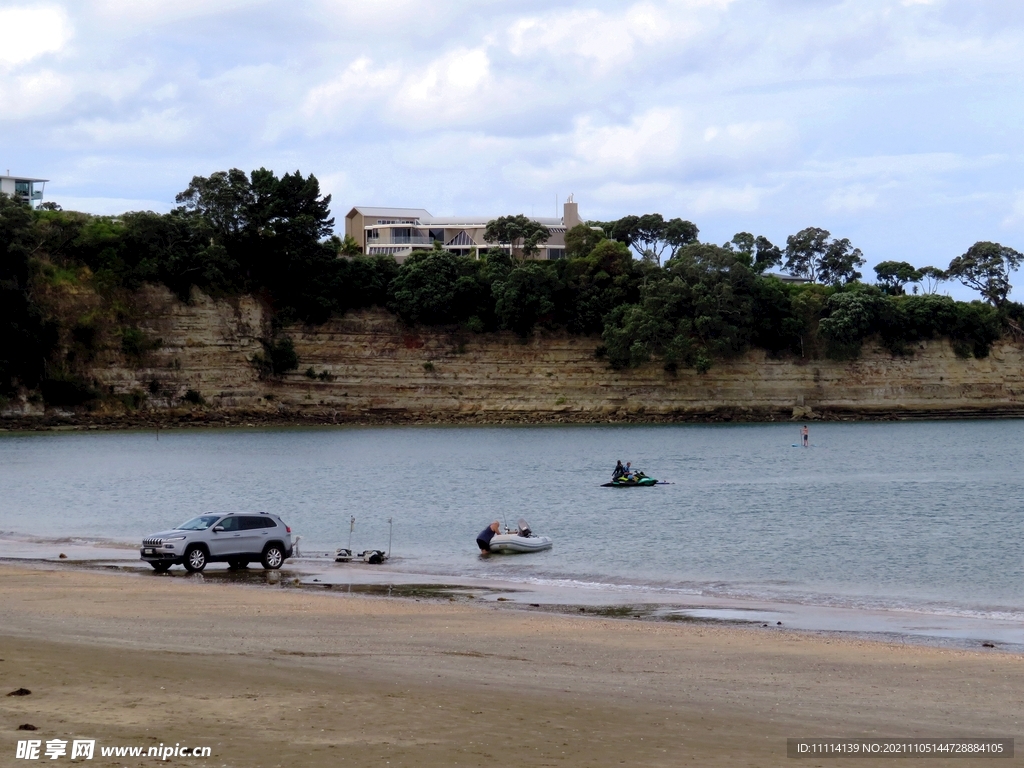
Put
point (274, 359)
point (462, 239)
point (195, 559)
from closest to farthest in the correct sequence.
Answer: point (195, 559) < point (274, 359) < point (462, 239)

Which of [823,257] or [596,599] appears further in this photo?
[823,257]

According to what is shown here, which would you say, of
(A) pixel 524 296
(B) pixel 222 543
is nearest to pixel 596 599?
(B) pixel 222 543

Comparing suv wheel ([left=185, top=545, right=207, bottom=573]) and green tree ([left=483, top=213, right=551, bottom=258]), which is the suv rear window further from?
green tree ([left=483, top=213, right=551, bottom=258])

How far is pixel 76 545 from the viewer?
131 ft

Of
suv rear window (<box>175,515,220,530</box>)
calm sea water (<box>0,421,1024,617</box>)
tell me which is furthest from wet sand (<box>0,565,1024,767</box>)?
calm sea water (<box>0,421,1024,617</box>)

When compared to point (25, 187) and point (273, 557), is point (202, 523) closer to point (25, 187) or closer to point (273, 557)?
point (273, 557)

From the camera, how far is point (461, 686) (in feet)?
49.1

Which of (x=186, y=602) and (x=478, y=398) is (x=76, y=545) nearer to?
(x=186, y=602)

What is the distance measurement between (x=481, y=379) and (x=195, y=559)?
291 ft

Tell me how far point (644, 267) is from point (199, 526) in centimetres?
9681

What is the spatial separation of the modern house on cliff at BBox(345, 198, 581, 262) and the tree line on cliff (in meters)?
24.7

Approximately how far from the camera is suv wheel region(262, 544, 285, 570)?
3272 cm

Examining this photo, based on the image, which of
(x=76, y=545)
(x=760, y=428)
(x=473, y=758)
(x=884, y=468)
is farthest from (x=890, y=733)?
(x=760, y=428)

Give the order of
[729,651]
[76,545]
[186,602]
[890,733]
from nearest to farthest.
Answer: [890,733] < [729,651] < [186,602] < [76,545]
